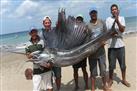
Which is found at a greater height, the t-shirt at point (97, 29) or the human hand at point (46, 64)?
the t-shirt at point (97, 29)

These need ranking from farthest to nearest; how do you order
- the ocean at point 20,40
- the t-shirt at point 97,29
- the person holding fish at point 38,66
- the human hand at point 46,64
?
the ocean at point 20,40 → the t-shirt at point 97,29 → the person holding fish at point 38,66 → the human hand at point 46,64

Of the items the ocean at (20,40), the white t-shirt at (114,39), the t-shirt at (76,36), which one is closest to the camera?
the t-shirt at (76,36)

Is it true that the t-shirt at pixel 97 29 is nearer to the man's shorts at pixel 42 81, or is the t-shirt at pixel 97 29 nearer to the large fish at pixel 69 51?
the large fish at pixel 69 51

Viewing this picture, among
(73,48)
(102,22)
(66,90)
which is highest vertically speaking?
(102,22)

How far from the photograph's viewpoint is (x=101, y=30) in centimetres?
623

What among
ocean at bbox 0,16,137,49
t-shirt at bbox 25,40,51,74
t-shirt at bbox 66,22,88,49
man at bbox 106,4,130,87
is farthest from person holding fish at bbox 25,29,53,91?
ocean at bbox 0,16,137,49

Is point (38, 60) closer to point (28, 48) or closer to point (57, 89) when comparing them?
point (28, 48)

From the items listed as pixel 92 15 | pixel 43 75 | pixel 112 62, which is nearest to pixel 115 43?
pixel 112 62

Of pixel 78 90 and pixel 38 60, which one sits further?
pixel 78 90

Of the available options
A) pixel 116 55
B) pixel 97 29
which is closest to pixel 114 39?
pixel 116 55

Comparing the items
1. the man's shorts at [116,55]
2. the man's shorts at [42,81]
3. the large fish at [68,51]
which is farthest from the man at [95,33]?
the man's shorts at [42,81]

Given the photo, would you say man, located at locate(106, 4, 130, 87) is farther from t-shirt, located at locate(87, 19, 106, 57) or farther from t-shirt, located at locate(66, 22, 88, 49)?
t-shirt, located at locate(66, 22, 88, 49)

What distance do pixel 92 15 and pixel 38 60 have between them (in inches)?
59.9

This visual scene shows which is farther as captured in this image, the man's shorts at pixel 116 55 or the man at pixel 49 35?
the man's shorts at pixel 116 55
